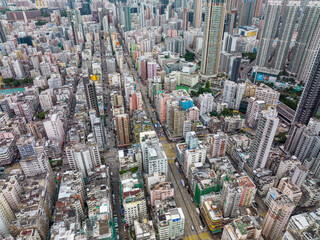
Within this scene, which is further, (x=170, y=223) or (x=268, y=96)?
(x=268, y=96)

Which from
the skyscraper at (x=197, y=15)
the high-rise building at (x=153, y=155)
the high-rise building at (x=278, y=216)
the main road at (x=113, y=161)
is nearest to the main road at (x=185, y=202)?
the high-rise building at (x=153, y=155)

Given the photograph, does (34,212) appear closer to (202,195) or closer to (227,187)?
(202,195)

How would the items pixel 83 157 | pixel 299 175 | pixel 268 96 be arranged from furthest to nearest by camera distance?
pixel 268 96
pixel 83 157
pixel 299 175

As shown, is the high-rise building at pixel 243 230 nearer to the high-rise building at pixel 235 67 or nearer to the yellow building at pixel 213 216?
the yellow building at pixel 213 216

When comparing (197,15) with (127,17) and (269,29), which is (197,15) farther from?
(269,29)

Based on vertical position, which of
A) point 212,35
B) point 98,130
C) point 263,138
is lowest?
point 98,130

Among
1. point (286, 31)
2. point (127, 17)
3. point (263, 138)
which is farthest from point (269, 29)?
point (127, 17)

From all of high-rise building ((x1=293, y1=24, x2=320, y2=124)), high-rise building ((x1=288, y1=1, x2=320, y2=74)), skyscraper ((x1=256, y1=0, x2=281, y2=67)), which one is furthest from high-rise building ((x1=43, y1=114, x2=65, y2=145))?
high-rise building ((x1=288, y1=1, x2=320, y2=74))
